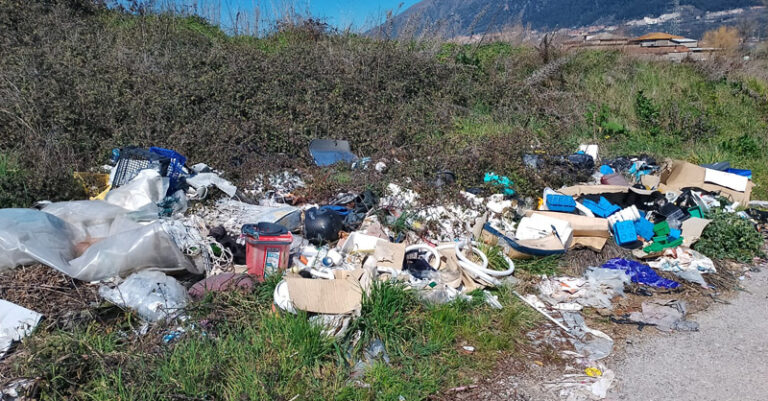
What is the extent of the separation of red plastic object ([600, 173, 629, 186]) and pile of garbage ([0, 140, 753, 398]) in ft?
0.05

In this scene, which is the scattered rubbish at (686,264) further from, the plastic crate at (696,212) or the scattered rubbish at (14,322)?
the scattered rubbish at (14,322)

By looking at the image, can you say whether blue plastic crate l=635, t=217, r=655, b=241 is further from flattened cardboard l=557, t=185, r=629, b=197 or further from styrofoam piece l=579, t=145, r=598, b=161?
styrofoam piece l=579, t=145, r=598, b=161

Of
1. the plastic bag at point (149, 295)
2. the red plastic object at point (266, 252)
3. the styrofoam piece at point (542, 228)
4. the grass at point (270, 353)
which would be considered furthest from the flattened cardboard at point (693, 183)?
the plastic bag at point (149, 295)

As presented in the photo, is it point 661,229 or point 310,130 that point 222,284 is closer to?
point 310,130

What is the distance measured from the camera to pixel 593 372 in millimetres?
3232

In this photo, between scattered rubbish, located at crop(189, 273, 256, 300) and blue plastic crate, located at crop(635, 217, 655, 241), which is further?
blue plastic crate, located at crop(635, 217, 655, 241)

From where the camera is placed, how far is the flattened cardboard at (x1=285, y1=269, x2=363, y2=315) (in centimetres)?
336

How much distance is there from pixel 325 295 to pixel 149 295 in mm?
1161

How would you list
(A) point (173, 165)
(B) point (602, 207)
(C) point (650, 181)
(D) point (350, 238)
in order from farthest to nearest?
(C) point (650, 181), (A) point (173, 165), (B) point (602, 207), (D) point (350, 238)

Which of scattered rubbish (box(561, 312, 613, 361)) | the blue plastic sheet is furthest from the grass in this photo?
the blue plastic sheet

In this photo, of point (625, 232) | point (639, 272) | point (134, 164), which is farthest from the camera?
point (134, 164)

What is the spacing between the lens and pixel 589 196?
577cm

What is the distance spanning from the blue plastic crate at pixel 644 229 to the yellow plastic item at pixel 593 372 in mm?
2444

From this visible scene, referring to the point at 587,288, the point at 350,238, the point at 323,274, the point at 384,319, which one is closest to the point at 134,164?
the point at 350,238
